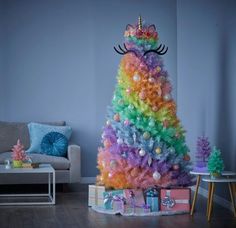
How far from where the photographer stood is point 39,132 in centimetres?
752

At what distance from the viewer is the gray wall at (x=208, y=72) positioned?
5.99m

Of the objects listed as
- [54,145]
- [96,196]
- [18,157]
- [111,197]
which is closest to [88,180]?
[54,145]

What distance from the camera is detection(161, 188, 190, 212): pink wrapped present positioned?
570cm

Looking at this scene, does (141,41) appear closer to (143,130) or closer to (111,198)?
(143,130)

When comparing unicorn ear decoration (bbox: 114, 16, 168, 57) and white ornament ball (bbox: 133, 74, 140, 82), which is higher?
unicorn ear decoration (bbox: 114, 16, 168, 57)

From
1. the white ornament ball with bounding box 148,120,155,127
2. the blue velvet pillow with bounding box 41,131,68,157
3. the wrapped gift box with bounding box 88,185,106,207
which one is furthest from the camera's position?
the blue velvet pillow with bounding box 41,131,68,157

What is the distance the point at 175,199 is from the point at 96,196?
0.83m

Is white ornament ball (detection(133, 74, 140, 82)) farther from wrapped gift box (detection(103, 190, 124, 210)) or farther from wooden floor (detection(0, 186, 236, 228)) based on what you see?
wooden floor (detection(0, 186, 236, 228))

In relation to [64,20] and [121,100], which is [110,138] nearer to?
[121,100]

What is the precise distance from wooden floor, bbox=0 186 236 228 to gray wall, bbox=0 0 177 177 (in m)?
2.16

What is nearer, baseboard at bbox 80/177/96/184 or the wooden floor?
the wooden floor

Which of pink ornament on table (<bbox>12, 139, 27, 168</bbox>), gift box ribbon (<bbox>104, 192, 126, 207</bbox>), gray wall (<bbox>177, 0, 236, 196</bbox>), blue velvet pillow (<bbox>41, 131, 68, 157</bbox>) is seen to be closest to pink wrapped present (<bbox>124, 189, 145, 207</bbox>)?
gift box ribbon (<bbox>104, 192, 126, 207</bbox>)

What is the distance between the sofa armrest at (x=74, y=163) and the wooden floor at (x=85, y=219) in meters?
0.87

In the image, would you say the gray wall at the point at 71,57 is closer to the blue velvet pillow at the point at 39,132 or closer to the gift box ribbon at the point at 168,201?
the blue velvet pillow at the point at 39,132
